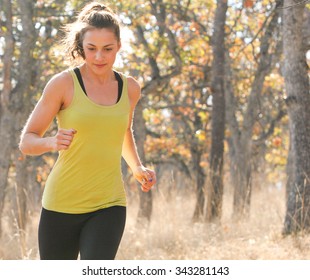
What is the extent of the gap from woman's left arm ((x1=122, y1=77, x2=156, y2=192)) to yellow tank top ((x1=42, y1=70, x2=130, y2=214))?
0.25 m

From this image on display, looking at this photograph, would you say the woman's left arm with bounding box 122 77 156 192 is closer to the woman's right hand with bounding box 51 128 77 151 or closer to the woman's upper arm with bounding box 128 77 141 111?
the woman's upper arm with bounding box 128 77 141 111

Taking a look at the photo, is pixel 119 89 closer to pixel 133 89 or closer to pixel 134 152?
pixel 133 89

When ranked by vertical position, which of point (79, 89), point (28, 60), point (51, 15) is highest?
point (51, 15)

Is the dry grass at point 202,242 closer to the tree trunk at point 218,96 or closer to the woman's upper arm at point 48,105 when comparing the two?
the tree trunk at point 218,96

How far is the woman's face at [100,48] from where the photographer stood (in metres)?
3.82

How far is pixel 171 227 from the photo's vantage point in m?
9.00

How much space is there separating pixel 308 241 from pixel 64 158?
14.6 ft

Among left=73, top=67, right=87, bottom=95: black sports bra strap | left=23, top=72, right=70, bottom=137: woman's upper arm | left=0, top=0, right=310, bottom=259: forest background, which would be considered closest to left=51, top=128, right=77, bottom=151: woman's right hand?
left=23, top=72, right=70, bottom=137: woman's upper arm

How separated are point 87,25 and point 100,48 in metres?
0.15

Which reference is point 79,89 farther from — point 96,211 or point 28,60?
point 28,60

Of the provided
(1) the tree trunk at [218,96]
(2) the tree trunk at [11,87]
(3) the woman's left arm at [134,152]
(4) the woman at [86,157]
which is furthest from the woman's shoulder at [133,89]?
(1) the tree trunk at [218,96]

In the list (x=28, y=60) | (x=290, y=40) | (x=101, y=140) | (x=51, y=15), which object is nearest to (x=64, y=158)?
(x=101, y=140)

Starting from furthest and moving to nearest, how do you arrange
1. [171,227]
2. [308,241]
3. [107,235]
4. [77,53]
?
[171,227]
[308,241]
[77,53]
[107,235]

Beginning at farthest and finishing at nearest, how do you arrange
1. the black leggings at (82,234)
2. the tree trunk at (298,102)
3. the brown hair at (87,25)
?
1. the tree trunk at (298,102)
2. the brown hair at (87,25)
3. the black leggings at (82,234)
